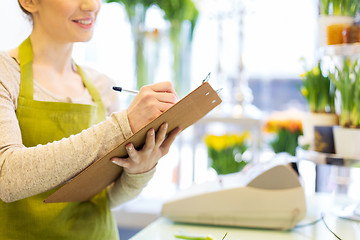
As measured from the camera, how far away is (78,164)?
0.84 metres

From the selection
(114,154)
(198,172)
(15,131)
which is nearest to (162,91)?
(114,154)

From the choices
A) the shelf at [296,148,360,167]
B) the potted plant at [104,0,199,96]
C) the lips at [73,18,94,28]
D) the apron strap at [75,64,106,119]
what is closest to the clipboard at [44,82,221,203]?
the apron strap at [75,64,106,119]

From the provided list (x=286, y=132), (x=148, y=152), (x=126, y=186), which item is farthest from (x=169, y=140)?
(x=286, y=132)

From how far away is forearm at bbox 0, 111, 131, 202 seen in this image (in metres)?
0.83

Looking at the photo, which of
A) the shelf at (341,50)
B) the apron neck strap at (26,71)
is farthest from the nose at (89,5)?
the shelf at (341,50)

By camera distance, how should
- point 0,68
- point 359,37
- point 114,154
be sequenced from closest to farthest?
1. point 114,154
2. point 0,68
3. point 359,37

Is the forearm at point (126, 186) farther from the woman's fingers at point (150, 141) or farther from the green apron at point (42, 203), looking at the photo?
the woman's fingers at point (150, 141)

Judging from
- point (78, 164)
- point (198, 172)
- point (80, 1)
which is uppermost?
point (80, 1)

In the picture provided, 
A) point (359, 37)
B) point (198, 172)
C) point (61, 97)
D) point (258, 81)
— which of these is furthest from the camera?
point (258, 81)

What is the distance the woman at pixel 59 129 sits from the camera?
838 millimetres

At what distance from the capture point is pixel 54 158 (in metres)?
0.84

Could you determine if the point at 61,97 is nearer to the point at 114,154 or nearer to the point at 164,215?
the point at 114,154

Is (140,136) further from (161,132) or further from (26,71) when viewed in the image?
(26,71)

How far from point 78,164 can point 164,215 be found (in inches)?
15.7
